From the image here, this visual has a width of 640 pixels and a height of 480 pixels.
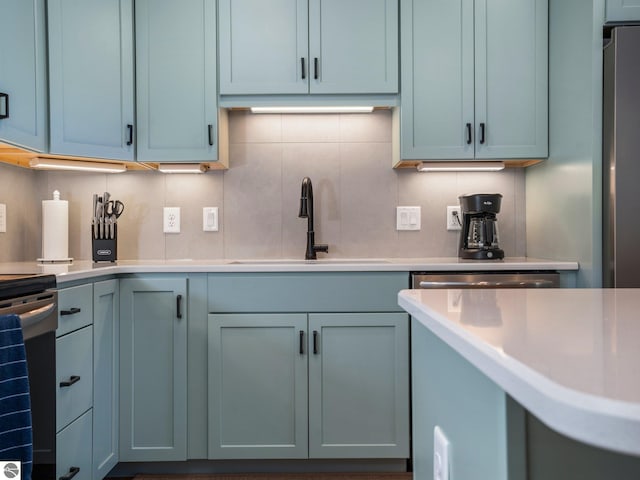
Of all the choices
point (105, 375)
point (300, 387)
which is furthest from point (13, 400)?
point (300, 387)

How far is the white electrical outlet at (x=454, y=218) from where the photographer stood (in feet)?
8.90

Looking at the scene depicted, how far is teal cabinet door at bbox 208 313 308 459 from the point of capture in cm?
213

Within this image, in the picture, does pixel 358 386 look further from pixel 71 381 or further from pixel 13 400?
pixel 13 400

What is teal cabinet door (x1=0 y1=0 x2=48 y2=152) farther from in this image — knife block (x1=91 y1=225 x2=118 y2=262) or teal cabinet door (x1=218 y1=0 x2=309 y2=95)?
teal cabinet door (x1=218 y1=0 x2=309 y2=95)

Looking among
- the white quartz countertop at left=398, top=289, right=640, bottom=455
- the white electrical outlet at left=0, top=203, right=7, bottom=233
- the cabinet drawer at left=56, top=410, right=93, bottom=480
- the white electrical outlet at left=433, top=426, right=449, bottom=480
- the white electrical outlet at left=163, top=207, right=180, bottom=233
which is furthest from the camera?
the white electrical outlet at left=163, top=207, right=180, bottom=233

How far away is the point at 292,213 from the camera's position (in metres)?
2.71

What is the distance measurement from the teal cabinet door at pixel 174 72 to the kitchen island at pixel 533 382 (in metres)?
1.73

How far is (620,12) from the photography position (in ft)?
6.81

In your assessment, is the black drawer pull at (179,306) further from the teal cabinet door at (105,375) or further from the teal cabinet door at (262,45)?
the teal cabinet door at (262,45)

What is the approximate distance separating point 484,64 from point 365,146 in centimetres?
69

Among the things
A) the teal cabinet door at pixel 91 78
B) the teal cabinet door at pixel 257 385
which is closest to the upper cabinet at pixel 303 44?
the teal cabinet door at pixel 91 78

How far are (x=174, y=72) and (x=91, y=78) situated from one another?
0.36 meters

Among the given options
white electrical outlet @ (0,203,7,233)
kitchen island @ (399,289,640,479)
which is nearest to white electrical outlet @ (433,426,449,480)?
kitchen island @ (399,289,640,479)

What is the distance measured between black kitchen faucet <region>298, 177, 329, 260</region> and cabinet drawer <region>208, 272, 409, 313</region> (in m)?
0.41
